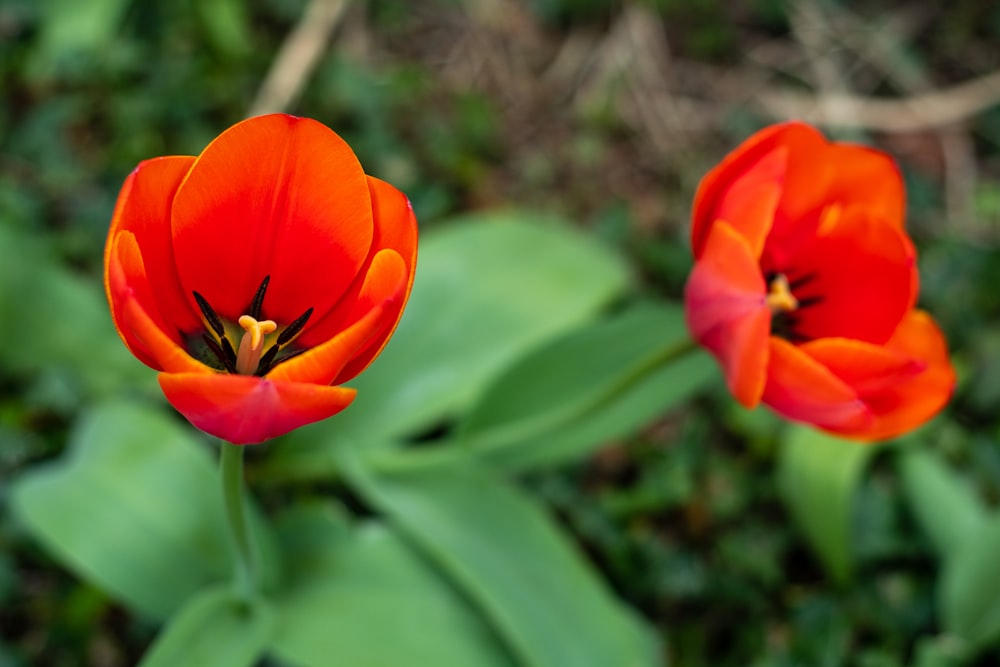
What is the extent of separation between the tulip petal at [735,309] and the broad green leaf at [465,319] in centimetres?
61

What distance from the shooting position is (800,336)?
4.15 feet

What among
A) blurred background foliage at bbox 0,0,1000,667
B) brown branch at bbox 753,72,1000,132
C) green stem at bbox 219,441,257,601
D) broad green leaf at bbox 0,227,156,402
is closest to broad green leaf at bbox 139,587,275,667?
green stem at bbox 219,441,257,601

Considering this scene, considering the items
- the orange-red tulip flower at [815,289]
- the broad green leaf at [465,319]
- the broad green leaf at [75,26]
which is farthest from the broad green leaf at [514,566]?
the broad green leaf at [75,26]

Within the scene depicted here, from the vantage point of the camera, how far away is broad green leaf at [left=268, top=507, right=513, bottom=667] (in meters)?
1.32

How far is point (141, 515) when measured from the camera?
1461mm

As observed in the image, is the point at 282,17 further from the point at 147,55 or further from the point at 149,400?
the point at 149,400

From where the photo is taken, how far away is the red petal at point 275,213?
94cm

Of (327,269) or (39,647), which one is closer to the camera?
(327,269)

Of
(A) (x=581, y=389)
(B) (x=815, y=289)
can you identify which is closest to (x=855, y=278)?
(B) (x=815, y=289)

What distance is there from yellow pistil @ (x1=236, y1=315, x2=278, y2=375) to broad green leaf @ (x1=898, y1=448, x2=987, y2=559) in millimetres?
1339

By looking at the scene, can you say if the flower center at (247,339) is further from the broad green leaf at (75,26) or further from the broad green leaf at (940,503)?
the broad green leaf at (75,26)

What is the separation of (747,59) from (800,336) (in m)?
1.74

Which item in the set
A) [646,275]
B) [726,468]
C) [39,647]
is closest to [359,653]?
[39,647]

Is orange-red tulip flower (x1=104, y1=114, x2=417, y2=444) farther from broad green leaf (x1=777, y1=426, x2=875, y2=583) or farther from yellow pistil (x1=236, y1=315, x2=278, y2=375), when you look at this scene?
broad green leaf (x1=777, y1=426, x2=875, y2=583)
